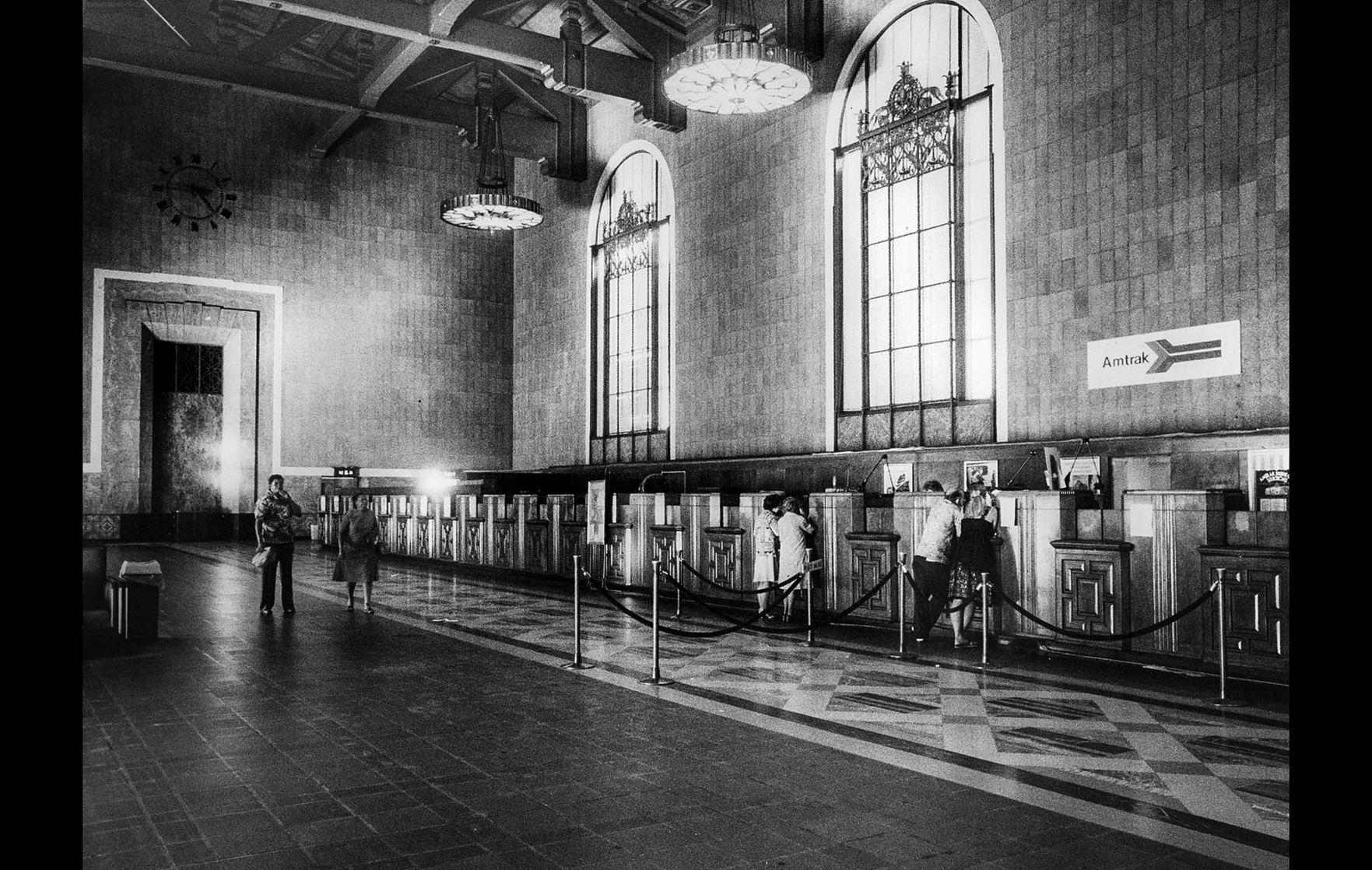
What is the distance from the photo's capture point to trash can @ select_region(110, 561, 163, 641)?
900 cm

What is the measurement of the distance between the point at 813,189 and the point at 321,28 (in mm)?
A: 11664

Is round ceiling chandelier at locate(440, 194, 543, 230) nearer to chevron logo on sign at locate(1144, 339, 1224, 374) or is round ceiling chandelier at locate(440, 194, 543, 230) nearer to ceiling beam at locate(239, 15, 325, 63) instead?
ceiling beam at locate(239, 15, 325, 63)

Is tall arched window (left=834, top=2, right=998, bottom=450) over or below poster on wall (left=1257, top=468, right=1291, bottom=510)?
over

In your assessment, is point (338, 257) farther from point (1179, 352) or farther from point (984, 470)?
point (1179, 352)

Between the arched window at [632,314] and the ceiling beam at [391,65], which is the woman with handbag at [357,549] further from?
→ the ceiling beam at [391,65]

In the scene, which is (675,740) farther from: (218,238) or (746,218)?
(218,238)

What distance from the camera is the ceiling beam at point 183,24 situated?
19188 mm

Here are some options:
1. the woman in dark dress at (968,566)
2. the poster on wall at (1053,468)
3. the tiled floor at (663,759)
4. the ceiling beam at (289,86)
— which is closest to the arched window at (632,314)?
the ceiling beam at (289,86)

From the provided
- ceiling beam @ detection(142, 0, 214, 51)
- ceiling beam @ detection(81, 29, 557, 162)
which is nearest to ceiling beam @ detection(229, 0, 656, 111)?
ceiling beam @ detection(81, 29, 557, 162)

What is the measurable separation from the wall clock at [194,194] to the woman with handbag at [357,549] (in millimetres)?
14573

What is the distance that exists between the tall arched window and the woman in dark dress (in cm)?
318

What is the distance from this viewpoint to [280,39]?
1970 cm

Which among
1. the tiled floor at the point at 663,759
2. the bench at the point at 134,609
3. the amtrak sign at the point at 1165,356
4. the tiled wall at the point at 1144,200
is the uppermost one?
the tiled wall at the point at 1144,200
